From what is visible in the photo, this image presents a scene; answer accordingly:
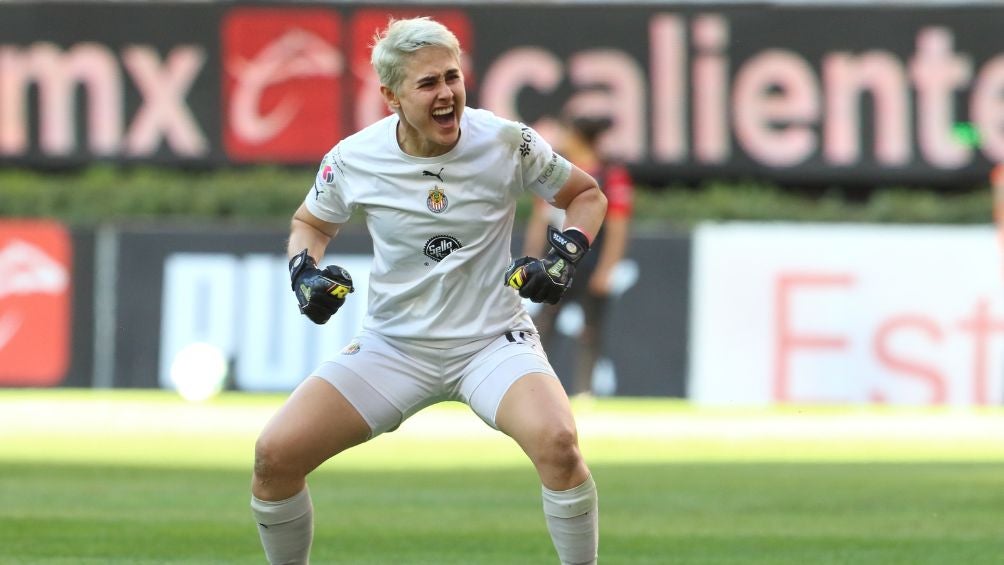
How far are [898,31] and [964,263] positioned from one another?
5249 mm

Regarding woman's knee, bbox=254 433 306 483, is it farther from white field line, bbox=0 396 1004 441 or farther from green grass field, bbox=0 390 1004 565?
white field line, bbox=0 396 1004 441

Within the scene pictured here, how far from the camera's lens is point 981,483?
11211 mm

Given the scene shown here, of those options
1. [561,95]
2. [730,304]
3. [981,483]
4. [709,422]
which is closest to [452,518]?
[981,483]

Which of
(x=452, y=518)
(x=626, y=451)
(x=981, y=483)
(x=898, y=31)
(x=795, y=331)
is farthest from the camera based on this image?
(x=898, y=31)

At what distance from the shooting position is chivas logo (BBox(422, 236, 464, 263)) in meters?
6.96

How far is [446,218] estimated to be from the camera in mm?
6949

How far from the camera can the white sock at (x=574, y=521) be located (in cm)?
661

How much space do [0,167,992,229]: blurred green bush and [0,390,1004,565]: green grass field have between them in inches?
168

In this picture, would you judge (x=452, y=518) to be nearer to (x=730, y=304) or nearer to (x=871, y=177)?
(x=730, y=304)

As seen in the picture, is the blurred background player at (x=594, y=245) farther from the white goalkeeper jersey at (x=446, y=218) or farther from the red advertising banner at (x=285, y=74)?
the white goalkeeper jersey at (x=446, y=218)

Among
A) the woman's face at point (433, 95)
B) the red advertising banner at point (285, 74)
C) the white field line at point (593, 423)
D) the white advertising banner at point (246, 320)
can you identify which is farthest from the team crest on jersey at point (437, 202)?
the red advertising banner at point (285, 74)

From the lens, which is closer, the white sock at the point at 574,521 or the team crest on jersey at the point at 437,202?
the white sock at the point at 574,521

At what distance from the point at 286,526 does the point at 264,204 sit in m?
14.4

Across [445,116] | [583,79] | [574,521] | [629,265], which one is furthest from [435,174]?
[583,79]
